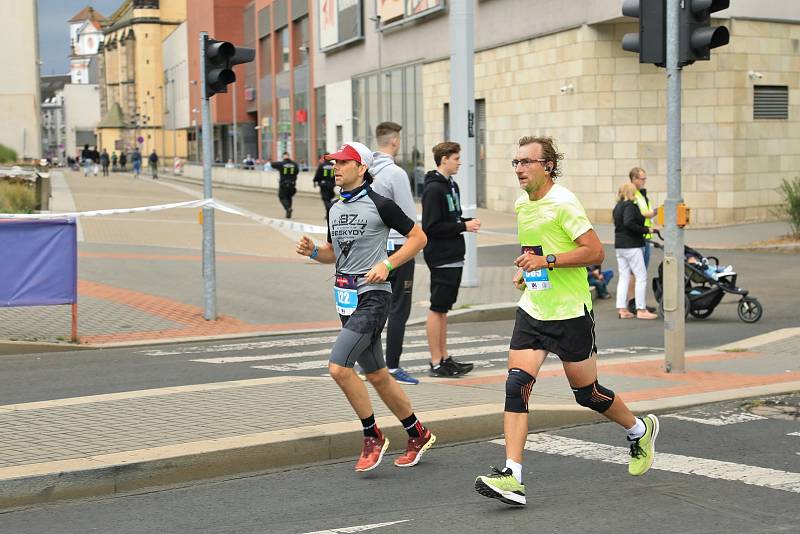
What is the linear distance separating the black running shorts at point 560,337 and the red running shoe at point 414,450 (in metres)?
1.06

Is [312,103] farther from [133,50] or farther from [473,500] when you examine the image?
[133,50]

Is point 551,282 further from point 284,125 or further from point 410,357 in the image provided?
point 284,125

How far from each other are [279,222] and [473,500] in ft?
25.9

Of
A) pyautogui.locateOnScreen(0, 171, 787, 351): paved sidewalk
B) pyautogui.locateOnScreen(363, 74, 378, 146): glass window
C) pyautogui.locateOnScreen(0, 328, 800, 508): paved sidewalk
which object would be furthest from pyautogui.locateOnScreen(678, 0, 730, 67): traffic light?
pyautogui.locateOnScreen(363, 74, 378, 146): glass window

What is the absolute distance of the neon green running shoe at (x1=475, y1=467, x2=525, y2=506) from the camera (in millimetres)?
5934

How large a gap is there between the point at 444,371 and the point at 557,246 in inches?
152

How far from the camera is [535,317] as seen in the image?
6.36 m

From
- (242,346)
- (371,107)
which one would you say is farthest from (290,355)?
(371,107)

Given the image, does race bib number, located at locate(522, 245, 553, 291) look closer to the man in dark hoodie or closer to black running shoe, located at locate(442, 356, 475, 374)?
the man in dark hoodie

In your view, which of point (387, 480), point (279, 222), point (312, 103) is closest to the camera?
point (387, 480)

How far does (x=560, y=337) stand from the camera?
20.7ft

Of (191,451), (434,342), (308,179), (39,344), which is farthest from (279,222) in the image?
(308,179)

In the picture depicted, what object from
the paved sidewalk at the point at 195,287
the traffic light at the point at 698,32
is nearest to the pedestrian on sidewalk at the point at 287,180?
the paved sidewalk at the point at 195,287

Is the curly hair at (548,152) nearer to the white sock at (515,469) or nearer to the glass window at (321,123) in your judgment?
the white sock at (515,469)
